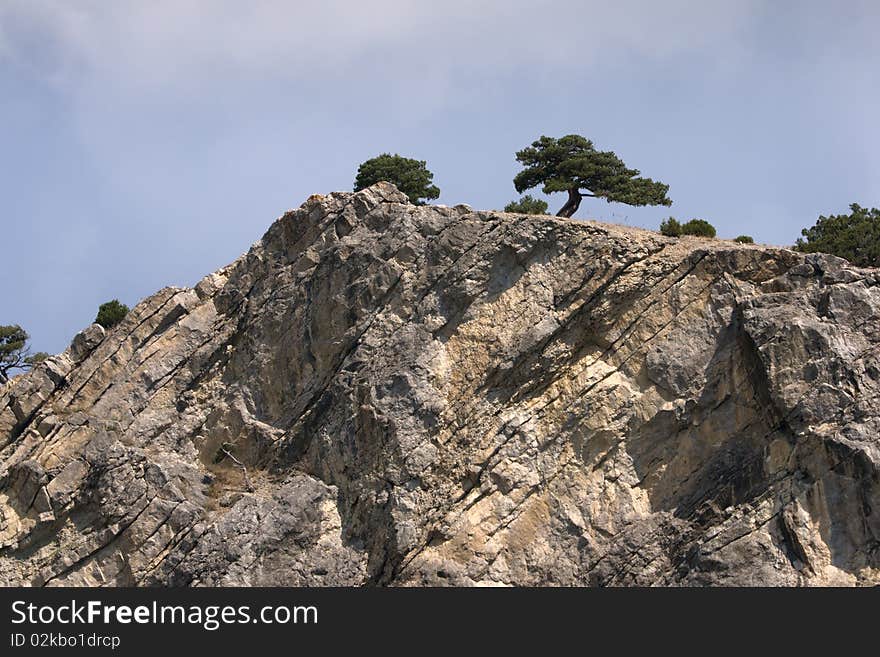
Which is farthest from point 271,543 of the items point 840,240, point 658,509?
point 840,240

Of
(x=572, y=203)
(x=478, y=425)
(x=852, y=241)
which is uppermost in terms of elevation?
(x=572, y=203)

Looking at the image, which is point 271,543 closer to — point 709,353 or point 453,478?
point 453,478

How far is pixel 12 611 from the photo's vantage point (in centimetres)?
3494

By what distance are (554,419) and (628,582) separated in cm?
623

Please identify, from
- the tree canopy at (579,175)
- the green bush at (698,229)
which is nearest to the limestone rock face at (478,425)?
the green bush at (698,229)

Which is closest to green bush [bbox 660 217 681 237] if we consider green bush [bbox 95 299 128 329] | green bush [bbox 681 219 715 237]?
green bush [bbox 681 219 715 237]

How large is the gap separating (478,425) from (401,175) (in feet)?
53.4

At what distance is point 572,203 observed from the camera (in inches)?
2067

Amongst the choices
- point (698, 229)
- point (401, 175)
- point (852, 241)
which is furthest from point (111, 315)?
point (852, 241)

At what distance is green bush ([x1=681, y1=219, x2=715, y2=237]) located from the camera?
46.3 metres

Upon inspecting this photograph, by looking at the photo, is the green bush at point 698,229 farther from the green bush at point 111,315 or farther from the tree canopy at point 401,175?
the green bush at point 111,315

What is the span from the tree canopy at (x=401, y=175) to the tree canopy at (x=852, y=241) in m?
16.7

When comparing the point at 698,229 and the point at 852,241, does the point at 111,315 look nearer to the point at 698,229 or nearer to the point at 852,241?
the point at 698,229

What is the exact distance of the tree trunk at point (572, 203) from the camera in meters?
52.2
